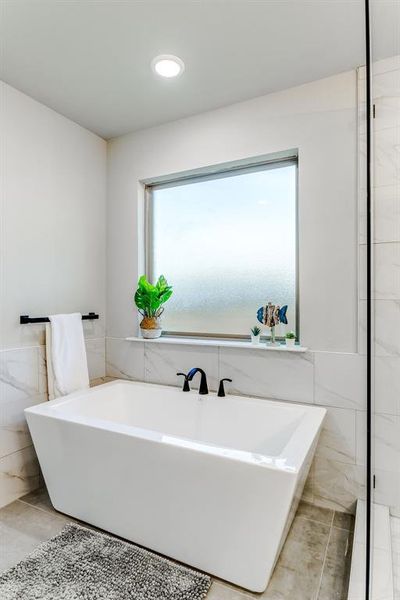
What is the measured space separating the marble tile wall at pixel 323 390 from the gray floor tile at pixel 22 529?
121cm

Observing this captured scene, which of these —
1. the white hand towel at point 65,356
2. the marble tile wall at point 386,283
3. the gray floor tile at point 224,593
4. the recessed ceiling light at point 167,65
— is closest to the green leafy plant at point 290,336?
the marble tile wall at point 386,283

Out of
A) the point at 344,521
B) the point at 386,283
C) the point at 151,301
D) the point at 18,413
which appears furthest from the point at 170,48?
the point at 344,521

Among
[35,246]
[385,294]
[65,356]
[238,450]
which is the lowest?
[238,450]

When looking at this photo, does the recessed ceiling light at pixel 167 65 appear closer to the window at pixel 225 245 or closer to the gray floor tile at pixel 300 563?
the window at pixel 225 245

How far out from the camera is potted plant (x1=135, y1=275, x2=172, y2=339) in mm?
2539

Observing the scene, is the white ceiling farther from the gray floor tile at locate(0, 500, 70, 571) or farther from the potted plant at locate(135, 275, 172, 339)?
the gray floor tile at locate(0, 500, 70, 571)

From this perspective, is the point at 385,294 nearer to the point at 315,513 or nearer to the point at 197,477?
the point at 197,477

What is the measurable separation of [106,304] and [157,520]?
5.63ft

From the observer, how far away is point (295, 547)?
1.68m

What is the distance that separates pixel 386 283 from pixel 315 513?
1480 mm

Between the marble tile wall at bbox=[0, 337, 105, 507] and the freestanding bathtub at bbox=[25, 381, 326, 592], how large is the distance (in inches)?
11.2

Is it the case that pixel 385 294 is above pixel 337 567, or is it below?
above

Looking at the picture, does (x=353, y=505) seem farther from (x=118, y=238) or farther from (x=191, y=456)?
(x=118, y=238)

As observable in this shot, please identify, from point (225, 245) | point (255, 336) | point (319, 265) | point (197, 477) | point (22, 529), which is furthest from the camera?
point (225, 245)
